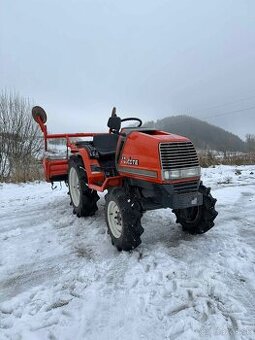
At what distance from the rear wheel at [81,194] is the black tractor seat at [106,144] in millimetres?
483

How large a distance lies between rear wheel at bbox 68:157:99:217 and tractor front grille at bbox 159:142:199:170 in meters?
1.78

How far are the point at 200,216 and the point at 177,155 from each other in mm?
901

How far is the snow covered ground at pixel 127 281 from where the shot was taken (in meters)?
2.55

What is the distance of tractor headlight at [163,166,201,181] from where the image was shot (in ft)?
12.1

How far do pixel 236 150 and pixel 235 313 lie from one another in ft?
39.6

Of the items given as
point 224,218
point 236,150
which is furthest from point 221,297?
point 236,150

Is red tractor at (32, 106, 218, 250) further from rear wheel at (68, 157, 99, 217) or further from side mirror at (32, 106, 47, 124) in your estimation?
side mirror at (32, 106, 47, 124)

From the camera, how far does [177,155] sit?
3.80 metres

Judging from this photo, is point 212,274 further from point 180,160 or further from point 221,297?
point 180,160

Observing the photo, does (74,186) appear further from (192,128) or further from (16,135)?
(192,128)

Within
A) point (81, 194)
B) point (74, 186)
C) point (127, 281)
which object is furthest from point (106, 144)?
point (127, 281)

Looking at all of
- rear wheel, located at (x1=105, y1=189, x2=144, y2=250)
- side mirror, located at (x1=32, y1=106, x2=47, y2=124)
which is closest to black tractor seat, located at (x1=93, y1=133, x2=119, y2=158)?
rear wheel, located at (x1=105, y1=189, x2=144, y2=250)

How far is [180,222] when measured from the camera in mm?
4547

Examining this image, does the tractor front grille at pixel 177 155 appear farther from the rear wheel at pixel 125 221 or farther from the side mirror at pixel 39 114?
the side mirror at pixel 39 114
